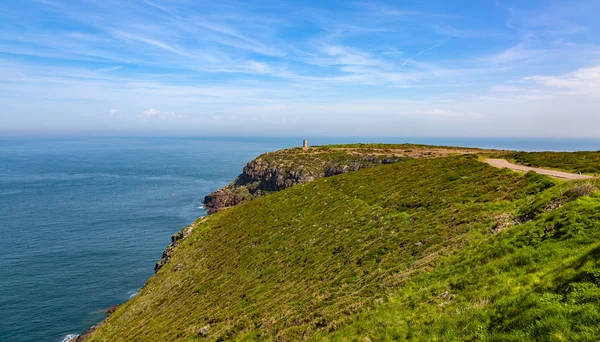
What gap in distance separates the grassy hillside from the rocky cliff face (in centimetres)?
4325

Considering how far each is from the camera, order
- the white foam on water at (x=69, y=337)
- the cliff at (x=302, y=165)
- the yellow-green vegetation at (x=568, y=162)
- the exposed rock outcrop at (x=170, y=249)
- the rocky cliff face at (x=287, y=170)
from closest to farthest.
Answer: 1. the yellow-green vegetation at (x=568, y=162)
2. the white foam on water at (x=69, y=337)
3. the exposed rock outcrop at (x=170, y=249)
4. the cliff at (x=302, y=165)
5. the rocky cliff face at (x=287, y=170)

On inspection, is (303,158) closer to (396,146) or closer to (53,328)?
(396,146)

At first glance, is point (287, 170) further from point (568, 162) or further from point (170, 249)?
point (568, 162)

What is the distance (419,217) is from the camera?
27922 millimetres

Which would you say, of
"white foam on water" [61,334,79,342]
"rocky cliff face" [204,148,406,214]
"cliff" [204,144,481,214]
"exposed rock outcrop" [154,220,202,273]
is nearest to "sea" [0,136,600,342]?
"white foam on water" [61,334,79,342]

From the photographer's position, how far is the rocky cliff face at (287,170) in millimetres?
91375

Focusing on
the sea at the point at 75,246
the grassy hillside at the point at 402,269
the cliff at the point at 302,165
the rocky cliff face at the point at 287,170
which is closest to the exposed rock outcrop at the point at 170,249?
the grassy hillside at the point at 402,269

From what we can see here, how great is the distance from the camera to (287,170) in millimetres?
103000

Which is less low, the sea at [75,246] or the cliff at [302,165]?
the cliff at [302,165]

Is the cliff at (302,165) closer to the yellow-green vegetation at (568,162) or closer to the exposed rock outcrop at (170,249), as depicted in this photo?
the exposed rock outcrop at (170,249)

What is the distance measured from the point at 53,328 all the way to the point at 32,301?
11.1 metres

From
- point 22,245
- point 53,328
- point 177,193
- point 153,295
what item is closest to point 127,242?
point 22,245

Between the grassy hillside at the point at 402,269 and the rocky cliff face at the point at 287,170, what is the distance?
43.2 m

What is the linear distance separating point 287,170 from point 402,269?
83586 mm
